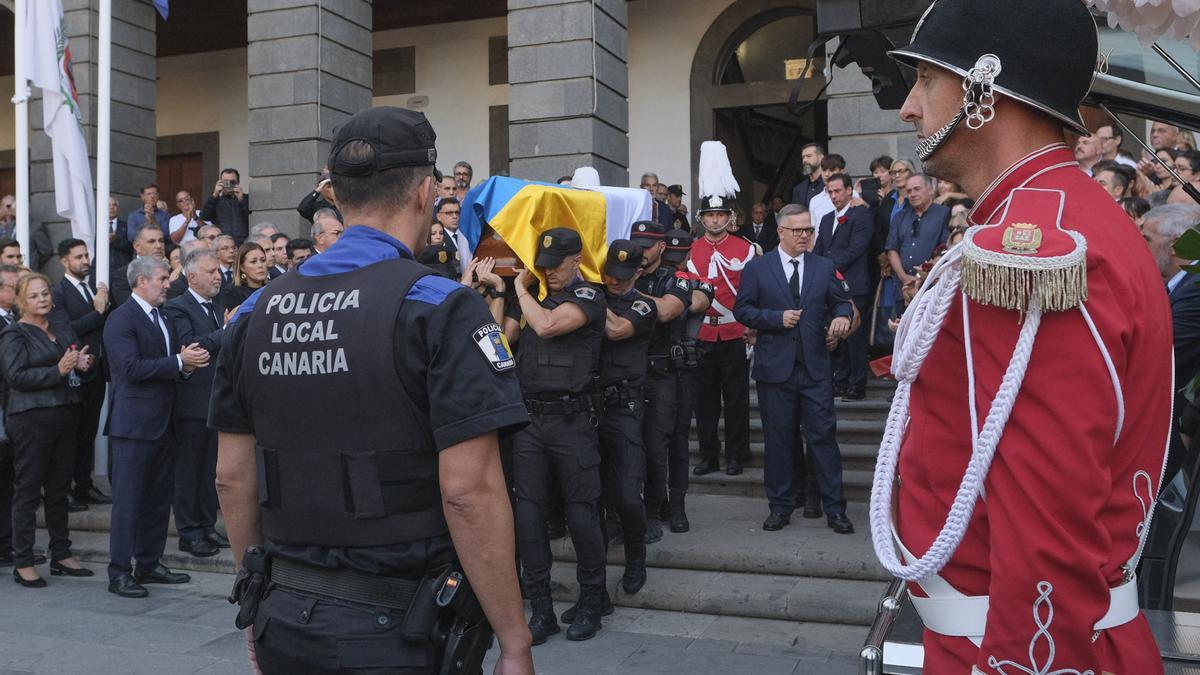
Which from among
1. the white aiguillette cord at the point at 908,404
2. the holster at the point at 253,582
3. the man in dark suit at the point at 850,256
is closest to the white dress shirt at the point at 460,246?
the man in dark suit at the point at 850,256

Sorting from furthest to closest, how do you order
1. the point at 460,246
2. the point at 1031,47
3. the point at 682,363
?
the point at 460,246, the point at 682,363, the point at 1031,47

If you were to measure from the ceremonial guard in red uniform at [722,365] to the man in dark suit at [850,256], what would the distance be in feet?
3.33

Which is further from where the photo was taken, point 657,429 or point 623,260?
point 657,429

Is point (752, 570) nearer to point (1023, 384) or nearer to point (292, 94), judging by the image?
point (1023, 384)

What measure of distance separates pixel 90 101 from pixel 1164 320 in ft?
50.6

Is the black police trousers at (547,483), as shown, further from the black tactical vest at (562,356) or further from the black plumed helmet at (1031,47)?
the black plumed helmet at (1031,47)

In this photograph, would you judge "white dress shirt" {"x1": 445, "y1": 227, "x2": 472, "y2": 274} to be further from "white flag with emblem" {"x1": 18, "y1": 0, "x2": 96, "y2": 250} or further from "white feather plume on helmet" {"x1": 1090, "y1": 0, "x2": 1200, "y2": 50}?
"white feather plume on helmet" {"x1": 1090, "y1": 0, "x2": 1200, "y2": 50}

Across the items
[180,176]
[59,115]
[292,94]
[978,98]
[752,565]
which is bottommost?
[752,565]

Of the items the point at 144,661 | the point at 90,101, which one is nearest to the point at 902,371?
the point at 144,661

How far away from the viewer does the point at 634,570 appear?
21.5 feet

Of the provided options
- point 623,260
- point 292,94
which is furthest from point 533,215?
point 292,94

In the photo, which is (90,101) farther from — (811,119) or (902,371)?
(902,371)

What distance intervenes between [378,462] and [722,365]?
21.4 feet

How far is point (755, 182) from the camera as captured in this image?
16.8 meters
